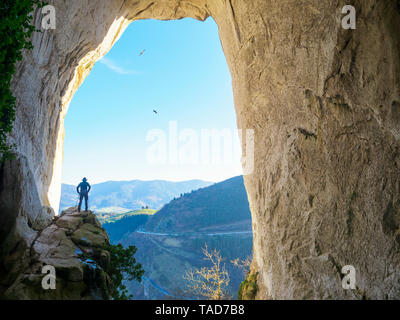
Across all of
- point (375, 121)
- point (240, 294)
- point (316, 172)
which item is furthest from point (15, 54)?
point (240, 294)

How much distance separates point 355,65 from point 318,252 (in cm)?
623

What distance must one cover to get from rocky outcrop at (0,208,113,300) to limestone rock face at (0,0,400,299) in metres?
0.44

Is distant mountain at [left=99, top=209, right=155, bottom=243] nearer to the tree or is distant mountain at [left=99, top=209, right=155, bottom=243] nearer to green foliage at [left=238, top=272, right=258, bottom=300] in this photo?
the tree

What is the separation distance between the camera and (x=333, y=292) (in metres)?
6.47

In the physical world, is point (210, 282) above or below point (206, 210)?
above

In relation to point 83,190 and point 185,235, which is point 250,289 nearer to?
point 83,190

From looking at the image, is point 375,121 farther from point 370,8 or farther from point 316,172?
point 370,8

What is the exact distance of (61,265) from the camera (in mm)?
6961

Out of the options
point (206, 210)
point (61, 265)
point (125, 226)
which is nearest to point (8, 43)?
point (61, 265)

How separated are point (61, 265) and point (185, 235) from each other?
11763cm

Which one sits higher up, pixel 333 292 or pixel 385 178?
pixel 385 178

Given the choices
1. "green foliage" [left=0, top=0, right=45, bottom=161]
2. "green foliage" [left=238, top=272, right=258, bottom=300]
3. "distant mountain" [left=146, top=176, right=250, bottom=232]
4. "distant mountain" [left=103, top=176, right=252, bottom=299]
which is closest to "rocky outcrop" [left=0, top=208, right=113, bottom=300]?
"green foliage" [left=0, top=0, right=45, bottom=161]

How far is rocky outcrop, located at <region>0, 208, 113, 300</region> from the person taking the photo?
6085 millimetres

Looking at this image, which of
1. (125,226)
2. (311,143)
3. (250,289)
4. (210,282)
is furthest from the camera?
(125,226)
